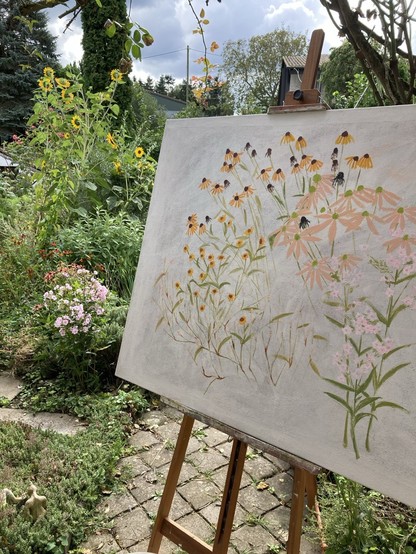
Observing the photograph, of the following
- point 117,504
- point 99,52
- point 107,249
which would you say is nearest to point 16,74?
point 99,52

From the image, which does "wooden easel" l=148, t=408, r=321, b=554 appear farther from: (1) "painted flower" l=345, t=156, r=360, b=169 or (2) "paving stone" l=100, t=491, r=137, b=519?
(1) "painted flower" l=345, t=156, r=360, b=169

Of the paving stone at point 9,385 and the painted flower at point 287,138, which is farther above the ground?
the painted flower at point 287,138

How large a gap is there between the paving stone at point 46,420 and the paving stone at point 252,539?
1.13m

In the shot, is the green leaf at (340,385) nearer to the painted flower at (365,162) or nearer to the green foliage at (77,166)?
the painted flower at (365,162)

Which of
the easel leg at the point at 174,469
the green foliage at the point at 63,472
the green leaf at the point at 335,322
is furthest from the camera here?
the green foliage at the point at 63,472

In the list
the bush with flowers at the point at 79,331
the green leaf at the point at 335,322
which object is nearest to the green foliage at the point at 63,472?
the bush with flowers at the point at 79,331

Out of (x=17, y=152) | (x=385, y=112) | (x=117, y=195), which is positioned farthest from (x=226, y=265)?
(x=17, y=152)

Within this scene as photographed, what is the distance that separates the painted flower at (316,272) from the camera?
1.29m

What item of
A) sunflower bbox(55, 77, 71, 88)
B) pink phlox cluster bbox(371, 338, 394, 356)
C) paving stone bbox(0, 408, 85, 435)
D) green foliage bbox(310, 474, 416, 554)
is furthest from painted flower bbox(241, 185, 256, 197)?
sunflower bbox(55, 77, 71, 88)

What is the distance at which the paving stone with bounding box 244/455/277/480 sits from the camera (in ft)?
8.28

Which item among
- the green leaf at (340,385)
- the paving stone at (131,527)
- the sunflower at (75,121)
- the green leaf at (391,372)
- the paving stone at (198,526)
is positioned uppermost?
the sunflower at (75,121)

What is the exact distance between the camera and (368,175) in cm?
124

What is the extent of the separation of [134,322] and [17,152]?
5058 mm

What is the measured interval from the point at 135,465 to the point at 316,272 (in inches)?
69.7
